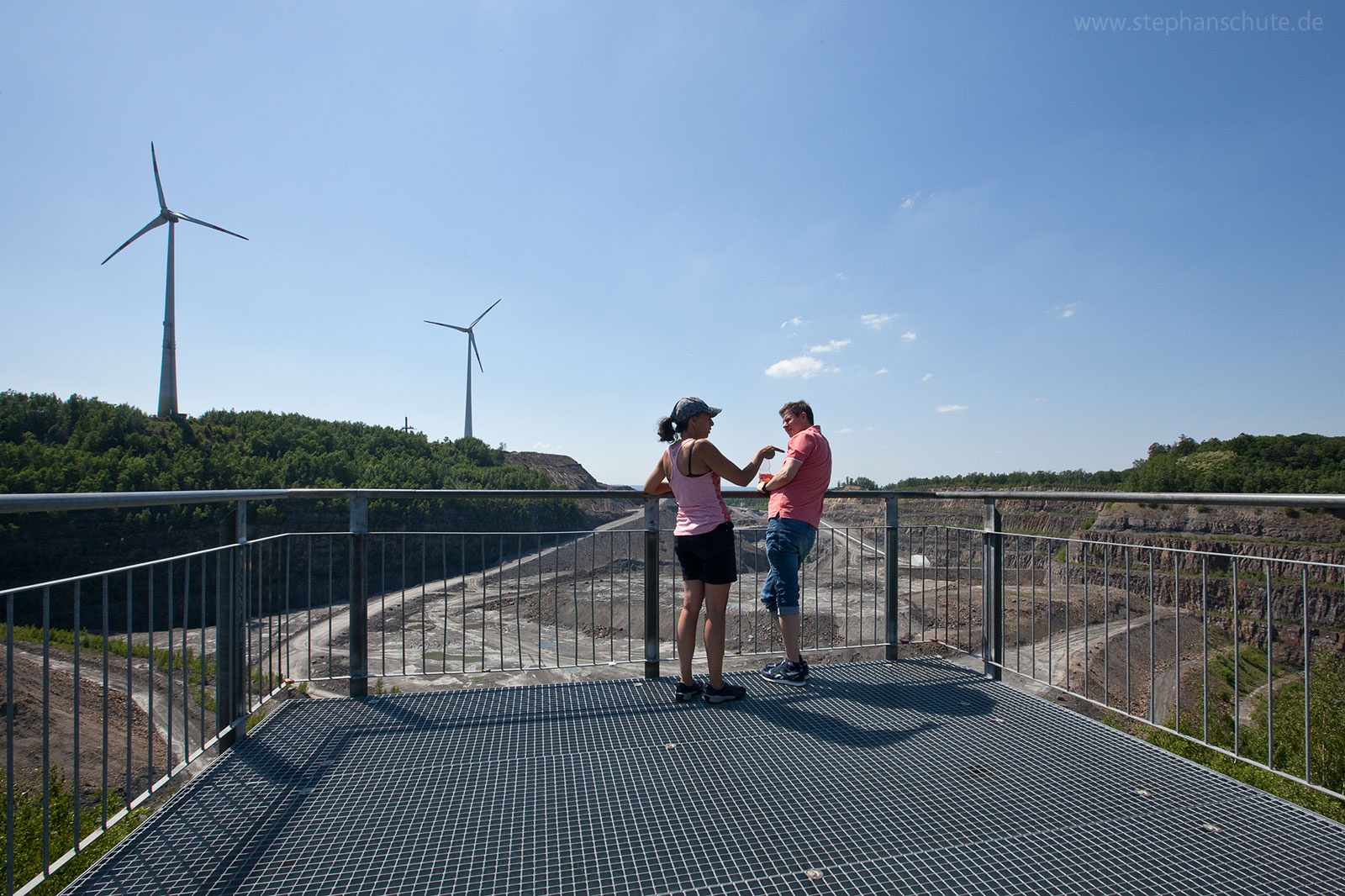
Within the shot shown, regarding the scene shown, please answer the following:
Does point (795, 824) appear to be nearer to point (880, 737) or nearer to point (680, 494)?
point (880, 737)

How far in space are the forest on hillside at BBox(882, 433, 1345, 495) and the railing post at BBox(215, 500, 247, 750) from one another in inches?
2177

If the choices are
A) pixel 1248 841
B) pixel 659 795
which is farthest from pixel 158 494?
pixel 1248 841

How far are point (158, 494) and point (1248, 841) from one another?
381 centimetres

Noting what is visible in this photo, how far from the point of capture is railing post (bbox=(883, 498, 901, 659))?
4348 mm

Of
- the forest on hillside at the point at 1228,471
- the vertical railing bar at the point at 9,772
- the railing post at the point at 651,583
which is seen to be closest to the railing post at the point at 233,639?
the vertical railing bar at the point at 9,772

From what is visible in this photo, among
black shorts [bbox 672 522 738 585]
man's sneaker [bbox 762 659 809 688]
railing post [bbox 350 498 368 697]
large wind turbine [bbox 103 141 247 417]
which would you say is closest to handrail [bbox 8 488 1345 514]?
railing post [bbox 350 498 368 697]

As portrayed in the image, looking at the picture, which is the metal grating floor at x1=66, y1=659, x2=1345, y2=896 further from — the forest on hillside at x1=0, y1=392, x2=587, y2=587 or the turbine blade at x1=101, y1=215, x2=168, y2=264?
the turbine blade at x1=101, y1=215, x2=168, y2=264

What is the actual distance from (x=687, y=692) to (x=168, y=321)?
3990cm

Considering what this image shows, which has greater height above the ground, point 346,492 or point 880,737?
point 346,492

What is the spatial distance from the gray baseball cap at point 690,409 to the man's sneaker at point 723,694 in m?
1.43

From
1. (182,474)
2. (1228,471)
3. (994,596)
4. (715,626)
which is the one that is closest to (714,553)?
(715,626)

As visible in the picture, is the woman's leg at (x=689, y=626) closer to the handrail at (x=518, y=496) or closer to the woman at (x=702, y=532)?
the woman at (x=702, y=532)

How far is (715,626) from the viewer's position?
11.2 feet

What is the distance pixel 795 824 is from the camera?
2217mm
